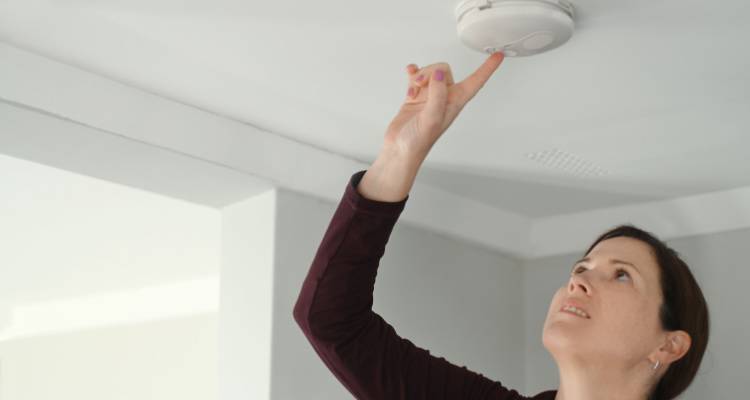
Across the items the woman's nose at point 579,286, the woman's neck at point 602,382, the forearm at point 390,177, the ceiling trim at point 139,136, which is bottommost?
the woman's neck at point 602,382

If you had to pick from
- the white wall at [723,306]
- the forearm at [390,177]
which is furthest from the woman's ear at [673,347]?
the white wall at [723,306]

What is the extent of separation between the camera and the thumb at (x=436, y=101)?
142cm

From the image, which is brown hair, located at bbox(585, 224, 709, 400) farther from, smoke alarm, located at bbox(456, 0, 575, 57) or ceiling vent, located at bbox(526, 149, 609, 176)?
ceiling vent, located at bbox(526, 149, 609, 176)

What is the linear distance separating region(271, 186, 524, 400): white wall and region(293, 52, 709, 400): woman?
865 mm

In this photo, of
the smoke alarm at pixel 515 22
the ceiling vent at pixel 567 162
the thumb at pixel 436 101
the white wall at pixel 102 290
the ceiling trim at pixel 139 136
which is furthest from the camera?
the white wall at pixel 102 290

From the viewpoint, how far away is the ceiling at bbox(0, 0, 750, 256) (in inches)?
74.4

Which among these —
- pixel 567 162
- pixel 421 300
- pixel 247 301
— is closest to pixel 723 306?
pixel 567 162

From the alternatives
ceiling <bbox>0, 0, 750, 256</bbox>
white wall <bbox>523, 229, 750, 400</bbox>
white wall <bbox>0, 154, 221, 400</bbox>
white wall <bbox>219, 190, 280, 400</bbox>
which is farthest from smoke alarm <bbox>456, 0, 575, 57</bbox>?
white wall <bbox>0, 154, 221, 400</bbox>

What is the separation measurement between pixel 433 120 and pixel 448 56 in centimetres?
66

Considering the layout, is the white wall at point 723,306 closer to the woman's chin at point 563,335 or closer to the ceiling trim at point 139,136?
the ceiling trim at point 139,136

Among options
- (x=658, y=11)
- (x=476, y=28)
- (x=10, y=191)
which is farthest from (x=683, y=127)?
(x=10, y=191)

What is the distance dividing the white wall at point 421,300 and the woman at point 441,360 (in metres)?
0.86

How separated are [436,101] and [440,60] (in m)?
0.67

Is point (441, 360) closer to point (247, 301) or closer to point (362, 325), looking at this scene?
point (362, 325)
